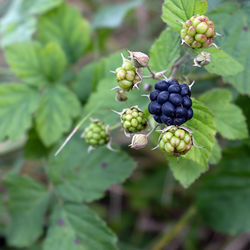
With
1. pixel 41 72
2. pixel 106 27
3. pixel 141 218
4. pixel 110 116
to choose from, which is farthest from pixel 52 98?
pixel 141 218

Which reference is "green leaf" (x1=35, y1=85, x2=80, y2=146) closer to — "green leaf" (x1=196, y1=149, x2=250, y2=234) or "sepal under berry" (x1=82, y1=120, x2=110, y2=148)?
"sepal under berry" (x1=82, y1=120, x2=110, y2=148)

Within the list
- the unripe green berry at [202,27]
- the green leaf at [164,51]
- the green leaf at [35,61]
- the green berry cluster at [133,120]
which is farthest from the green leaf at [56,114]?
the unripe green berry at [202,27]

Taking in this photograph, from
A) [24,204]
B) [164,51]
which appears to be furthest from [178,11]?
[24,204]

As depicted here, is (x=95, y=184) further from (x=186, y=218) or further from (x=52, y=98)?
(x=186, y=218)

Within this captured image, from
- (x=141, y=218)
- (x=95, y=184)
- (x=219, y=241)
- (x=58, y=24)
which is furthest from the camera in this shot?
(x=141, y=218)

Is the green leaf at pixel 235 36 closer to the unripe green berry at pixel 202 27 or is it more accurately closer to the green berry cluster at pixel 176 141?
the unripe green berry at pixel 202 27

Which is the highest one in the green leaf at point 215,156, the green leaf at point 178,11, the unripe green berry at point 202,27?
the unripe green berry at point 202,27

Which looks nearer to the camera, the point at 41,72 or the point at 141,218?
the point at 41,72
